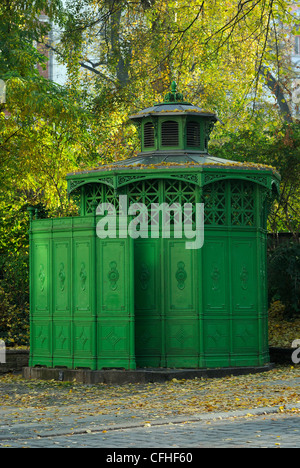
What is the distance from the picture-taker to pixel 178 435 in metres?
8.38

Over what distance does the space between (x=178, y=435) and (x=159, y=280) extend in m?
6.38

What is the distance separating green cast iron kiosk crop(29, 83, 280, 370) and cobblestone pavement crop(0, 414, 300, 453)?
16.2 feet

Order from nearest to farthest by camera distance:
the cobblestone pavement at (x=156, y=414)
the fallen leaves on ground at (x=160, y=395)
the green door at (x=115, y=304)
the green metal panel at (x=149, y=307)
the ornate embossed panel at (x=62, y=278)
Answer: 1. the cobblestone pavement at (x=156, y=414)
2. the fallen leaves on ground at (x=160, y=395)
3. the green door at (x=115, y=304)
4. the green metal panel at (x=149, y=307)
5. the ornate embossed panel at (x=62, y=278)

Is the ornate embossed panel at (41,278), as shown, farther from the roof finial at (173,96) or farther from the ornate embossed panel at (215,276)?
the roof finial at (173,96)

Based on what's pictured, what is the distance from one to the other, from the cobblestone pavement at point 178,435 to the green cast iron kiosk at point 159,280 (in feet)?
16.2

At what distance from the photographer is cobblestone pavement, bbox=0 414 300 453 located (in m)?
7.81

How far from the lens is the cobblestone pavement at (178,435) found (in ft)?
25.6

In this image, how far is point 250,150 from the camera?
21922 mm

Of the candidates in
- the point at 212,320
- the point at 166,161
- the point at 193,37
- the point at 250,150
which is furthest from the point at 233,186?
the point at 193,37

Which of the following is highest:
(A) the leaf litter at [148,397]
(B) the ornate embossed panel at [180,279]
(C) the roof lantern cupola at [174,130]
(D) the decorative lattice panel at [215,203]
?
(C) the roof lantern cupola at [174,130]

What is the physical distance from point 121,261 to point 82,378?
1.99 m

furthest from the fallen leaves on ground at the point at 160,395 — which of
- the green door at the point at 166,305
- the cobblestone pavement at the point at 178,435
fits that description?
the green door at the point at 166,305

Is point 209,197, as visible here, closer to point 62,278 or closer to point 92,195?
point 92,195

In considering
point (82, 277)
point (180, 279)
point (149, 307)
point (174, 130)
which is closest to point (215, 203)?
point (180, 279)
